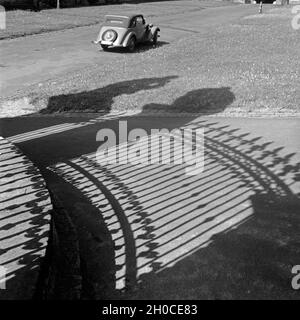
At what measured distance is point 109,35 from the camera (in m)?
24.2

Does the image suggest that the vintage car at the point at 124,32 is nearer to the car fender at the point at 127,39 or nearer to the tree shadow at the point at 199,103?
the car fender at the point at 127,39

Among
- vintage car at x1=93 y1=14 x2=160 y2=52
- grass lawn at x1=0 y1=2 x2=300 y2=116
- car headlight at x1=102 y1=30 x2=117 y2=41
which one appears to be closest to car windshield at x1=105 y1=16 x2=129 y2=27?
vintage car at x1=93 y1=14 x2=160 y2=52

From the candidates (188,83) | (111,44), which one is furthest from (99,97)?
A: (111,44)

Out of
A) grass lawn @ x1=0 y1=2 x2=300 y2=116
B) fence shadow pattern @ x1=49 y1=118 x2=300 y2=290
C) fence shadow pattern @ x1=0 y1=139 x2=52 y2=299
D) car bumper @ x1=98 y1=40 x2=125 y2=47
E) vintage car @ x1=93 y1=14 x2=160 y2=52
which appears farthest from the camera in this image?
vintage car @ x1=93 y1=14 x2=160 y2=52

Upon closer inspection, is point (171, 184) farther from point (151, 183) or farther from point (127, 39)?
point (127, 39)

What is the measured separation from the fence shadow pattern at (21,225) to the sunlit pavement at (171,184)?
0.93 meters

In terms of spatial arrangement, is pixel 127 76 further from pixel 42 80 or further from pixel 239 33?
pixel 239 33

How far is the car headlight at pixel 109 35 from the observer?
945 inches

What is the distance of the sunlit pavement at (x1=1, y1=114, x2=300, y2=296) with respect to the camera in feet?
22.4

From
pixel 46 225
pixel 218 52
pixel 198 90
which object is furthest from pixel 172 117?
pixel 218 52

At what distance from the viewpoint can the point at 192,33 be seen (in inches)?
1229

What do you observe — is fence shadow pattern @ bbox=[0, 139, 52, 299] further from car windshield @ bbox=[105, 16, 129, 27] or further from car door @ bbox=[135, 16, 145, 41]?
car door @ bbox=[135, 16, 145, 41]

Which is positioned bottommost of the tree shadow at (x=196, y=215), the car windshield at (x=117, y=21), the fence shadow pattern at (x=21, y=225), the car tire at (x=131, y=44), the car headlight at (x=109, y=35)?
the tree shadow at (x=196, y=215)

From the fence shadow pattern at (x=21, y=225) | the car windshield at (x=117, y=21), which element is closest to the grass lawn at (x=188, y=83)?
the car windshield at (x=117, y=21)
